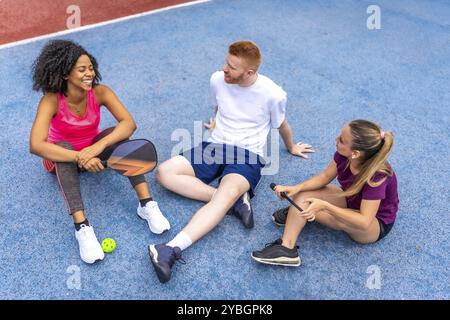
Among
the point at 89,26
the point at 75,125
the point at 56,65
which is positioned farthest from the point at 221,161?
the point at 89,26

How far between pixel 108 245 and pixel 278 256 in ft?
2.39

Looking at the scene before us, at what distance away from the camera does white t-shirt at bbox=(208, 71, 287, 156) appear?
1865 millimetres

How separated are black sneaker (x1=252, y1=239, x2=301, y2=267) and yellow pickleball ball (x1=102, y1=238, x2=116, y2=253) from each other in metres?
0.61

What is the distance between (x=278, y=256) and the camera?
5.34 ft

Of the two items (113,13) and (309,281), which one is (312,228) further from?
(113,13)

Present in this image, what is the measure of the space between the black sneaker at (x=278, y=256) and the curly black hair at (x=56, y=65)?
111 cm

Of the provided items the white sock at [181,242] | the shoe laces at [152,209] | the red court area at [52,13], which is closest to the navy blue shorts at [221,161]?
the shoe laces at [152,209]

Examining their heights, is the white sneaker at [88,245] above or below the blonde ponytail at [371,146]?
below

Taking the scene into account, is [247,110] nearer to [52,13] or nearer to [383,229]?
[383,229]

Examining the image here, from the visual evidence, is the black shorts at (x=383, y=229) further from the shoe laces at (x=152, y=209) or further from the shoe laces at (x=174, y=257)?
the shoe laces at (x=152, y=209)

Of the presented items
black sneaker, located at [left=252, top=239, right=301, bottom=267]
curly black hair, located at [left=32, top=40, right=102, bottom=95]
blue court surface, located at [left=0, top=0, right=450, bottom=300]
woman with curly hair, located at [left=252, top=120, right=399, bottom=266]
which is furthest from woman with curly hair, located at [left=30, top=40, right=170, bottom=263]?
woman with curly hair, located at [left=252, top=120, right=399, bottom=266]

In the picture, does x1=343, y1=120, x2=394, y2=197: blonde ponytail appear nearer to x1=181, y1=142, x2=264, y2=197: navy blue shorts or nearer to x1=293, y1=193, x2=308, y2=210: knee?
x1=293, y1=193, x2=308, y2=210: knee

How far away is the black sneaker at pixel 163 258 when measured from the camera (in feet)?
5.03

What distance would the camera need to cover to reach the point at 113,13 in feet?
12.1
